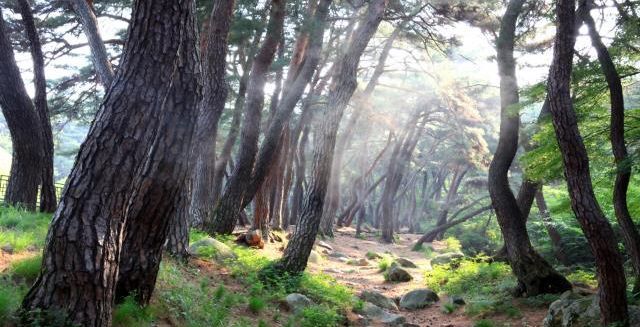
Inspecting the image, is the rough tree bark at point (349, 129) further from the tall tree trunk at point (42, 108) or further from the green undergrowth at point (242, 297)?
the tall tree trunk at point (42, 108)

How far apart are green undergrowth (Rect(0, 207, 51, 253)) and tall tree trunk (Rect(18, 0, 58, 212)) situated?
739 mm

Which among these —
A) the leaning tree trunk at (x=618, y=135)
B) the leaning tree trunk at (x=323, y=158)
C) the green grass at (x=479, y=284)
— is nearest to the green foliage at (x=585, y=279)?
the green grass at (x=479, y=284)

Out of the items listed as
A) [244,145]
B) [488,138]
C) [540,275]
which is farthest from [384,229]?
[540,275]

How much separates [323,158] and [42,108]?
14.9 feet

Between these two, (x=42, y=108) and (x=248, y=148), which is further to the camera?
(x=248, y=148)

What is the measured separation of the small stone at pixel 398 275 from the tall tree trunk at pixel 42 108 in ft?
24.5

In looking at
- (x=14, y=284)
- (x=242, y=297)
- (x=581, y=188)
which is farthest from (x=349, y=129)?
(x=14, y=284)

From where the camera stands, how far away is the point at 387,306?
29.8 feet

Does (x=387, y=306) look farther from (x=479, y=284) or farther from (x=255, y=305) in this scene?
(x=255, y=305)

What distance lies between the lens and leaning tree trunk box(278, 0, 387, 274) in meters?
8.54

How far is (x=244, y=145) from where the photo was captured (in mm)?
11242

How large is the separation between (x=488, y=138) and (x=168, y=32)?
89.1ft

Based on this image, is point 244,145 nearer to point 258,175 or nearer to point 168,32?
point 258,175

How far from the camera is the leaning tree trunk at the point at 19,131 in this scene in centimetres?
761
